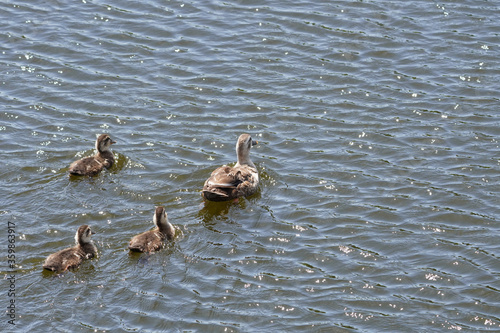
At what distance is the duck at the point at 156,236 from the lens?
12180 mm

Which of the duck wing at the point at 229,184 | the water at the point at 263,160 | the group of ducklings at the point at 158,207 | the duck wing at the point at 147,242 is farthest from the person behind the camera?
the duck wing at the point at 229,184

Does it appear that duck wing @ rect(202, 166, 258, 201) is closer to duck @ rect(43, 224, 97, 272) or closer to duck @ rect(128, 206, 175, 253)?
duck @ rect(128, 206, 175, 253)

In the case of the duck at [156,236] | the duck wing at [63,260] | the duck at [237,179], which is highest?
the duck at [237,179]

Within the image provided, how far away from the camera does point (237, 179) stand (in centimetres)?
1403

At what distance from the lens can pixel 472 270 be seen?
39.0 feet

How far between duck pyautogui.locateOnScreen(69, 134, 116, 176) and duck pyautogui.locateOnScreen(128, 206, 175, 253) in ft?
7.50

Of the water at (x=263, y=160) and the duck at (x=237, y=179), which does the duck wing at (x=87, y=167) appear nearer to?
the water at (x=263, y=160)

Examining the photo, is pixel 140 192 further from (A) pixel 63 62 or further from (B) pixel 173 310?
(A) pixel 63 62

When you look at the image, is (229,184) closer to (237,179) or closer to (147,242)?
(237,179)

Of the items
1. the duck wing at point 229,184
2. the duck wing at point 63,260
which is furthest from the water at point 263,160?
the duck wing at point 229,184

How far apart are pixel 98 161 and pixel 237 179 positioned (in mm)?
A: 2523

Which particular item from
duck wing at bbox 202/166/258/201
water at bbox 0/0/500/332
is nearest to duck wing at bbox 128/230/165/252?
water at bbox 0/0/500/332

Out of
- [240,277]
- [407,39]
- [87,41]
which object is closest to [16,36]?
[87,41]

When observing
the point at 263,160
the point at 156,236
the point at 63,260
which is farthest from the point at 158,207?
the point at 263,160
